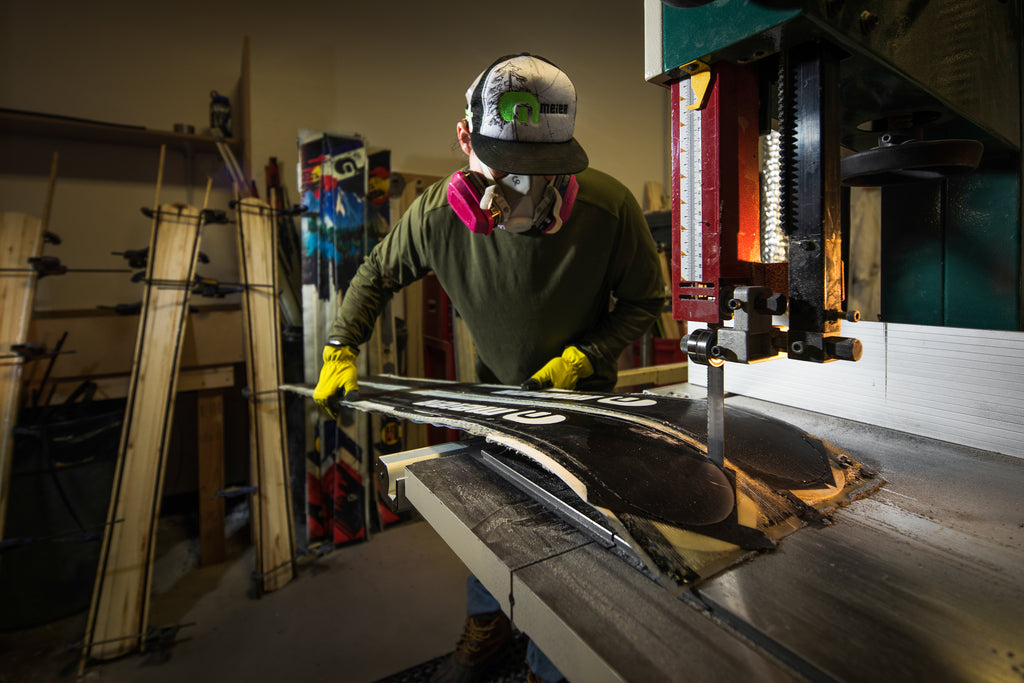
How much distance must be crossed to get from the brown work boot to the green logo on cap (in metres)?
1.59

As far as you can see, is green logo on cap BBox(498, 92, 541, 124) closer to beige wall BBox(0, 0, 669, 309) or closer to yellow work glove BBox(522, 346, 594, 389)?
yellow work glove BBox(522, 346, 594, 389)

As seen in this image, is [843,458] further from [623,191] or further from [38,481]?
[38,481]

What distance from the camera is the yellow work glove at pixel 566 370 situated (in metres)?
1.73

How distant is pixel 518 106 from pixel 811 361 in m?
1.01

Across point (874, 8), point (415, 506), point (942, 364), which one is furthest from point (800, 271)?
point (415, 506)

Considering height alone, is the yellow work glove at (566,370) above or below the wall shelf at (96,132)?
below

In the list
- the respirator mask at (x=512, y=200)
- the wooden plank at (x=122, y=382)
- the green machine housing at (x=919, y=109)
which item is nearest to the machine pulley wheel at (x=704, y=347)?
the green machine housing at (x=919, y=109)

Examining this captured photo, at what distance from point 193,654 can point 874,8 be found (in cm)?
274

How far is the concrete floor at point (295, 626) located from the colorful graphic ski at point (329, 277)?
0.26 metres

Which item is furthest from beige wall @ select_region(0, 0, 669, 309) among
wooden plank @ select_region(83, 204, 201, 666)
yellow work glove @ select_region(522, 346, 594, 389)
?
yellow work glove @ select_region(522, 346, 594, 389)

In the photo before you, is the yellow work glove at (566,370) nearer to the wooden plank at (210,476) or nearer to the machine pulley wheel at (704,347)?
the machine pulley wheel at (704,347)

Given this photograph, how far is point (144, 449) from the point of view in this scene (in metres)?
2.12

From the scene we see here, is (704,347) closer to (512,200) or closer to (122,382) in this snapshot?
(512,200)

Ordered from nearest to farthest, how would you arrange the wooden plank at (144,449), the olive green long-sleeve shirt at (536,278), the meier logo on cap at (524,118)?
the meier logo on cap at (524,118) → the olive green long-sleeve shirt at (536,278) → the wooden plank at (144,449)
